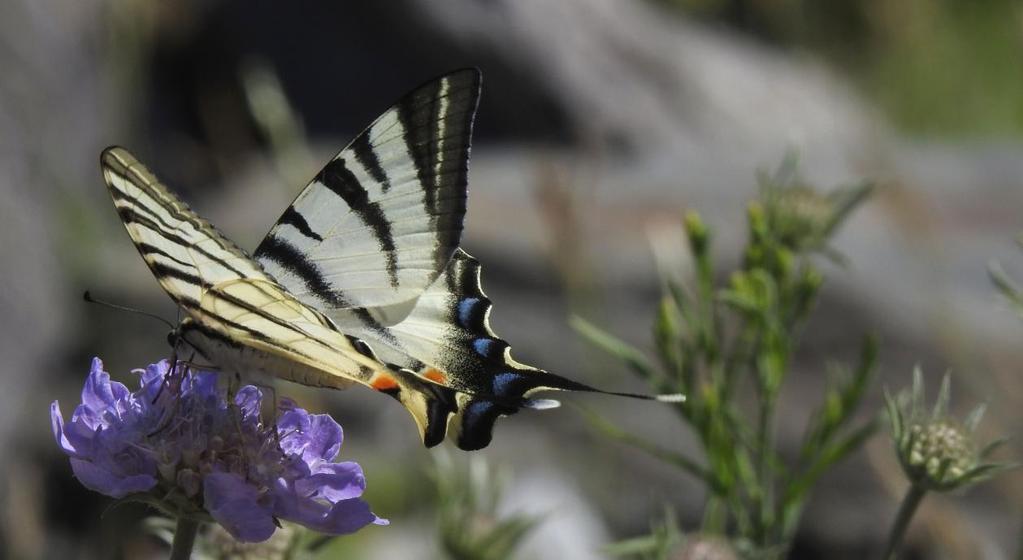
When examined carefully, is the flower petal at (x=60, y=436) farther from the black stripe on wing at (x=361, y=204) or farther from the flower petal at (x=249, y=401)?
the black stripe on wing at (x=361, y=204)

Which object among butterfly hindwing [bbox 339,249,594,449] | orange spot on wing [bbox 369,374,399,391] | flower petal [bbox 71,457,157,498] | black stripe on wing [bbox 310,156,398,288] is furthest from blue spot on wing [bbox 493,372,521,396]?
flower petal [bbox 71,457,157,498]

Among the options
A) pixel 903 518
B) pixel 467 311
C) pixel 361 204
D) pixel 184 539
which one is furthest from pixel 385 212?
pixel 903 518

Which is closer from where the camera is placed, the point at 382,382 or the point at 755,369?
the point at 382,382

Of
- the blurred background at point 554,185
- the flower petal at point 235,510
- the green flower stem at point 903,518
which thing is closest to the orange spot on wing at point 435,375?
the flower petal at point 235,510

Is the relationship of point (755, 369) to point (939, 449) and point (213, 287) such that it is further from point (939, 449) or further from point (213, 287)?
point (213, 287)

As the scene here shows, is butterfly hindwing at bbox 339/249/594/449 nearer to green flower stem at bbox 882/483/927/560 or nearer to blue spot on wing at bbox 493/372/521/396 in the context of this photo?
blue spot on wing at bbox 493/372/521/396

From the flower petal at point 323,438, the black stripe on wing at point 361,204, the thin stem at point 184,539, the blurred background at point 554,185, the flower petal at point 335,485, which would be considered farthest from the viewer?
the blurred background at point 554,185
